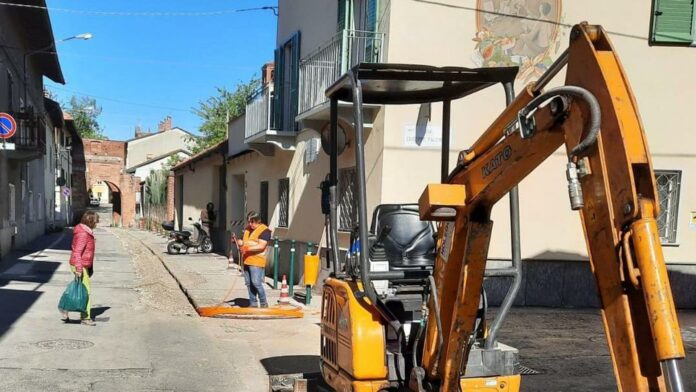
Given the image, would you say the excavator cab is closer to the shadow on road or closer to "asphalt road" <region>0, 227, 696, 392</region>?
"asphalt road" <region>0, 227, 696, 392</region>

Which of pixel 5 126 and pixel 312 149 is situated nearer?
pixel 312 149

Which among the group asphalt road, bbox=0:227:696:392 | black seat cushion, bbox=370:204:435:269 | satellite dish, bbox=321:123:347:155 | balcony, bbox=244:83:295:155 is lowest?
asphalt road, bbox=0:227:696:392

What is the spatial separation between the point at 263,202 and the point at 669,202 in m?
10.1

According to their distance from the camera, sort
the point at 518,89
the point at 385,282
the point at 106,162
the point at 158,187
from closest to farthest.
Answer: the point at 385,282, the point at 518,89, the point at 158,187, the point at 106,162

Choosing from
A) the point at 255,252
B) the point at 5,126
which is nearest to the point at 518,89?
the point at 255,252

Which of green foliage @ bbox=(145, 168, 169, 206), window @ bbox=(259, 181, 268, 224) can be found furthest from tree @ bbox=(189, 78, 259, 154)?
window @ bbox=(259, 181, 268, 224)

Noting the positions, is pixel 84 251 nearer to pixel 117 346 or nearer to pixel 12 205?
pixel 117 346

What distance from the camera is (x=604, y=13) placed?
1070 cm

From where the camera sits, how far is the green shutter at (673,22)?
35.3 ft

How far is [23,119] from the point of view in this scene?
62.4 ft

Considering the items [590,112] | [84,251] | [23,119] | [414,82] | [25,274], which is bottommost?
[25,274]

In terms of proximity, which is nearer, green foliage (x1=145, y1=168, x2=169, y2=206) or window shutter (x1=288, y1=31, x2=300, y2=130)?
window shutter (x1=288, y1=31, x2=300, y2=130)

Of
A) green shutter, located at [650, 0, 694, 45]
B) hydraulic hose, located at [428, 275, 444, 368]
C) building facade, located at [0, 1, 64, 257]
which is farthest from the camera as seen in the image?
building facade, located at [0, 1, 64, 257]

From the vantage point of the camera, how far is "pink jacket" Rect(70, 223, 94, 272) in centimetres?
846
